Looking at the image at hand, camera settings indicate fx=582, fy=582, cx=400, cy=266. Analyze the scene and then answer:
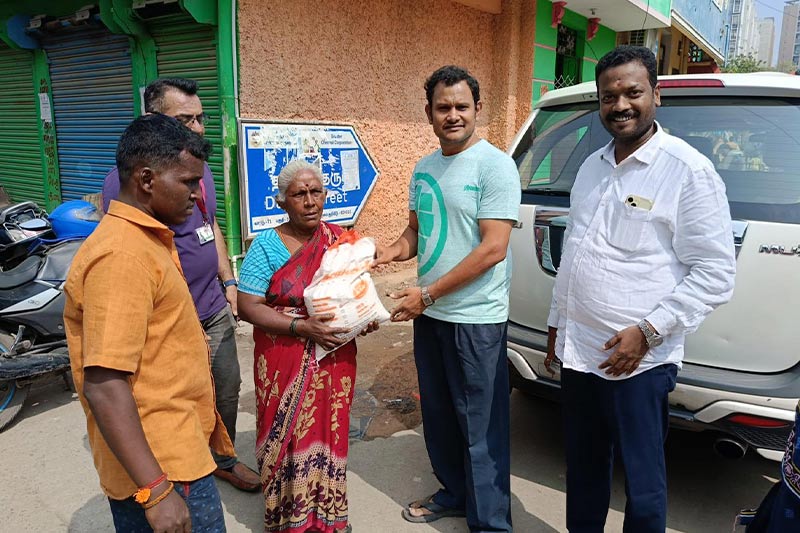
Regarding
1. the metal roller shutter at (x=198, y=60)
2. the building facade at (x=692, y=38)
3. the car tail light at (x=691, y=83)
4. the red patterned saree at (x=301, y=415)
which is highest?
the building facade at (x=692, y=38)

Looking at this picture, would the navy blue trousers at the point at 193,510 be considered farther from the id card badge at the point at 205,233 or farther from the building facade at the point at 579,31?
the building facade at the point at 579,31

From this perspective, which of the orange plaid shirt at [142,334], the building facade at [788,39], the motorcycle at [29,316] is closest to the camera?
the orange plaid shirt at [142,334]

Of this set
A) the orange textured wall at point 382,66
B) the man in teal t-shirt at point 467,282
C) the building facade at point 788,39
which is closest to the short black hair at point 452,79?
the man in teal t-shirt at point 467,282

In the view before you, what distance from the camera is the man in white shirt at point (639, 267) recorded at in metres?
1.85

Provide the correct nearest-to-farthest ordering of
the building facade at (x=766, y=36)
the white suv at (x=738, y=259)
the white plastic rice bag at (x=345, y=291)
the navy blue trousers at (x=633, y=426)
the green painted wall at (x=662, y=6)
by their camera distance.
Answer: the navy blue trousers at (x=633, y=426) → the white plastic rice bag at (x=345, y=291) → the white suv at (x=738, y=259) → the green painted wall at (x=662, y=6) → the building facade at (x=766, y=36)

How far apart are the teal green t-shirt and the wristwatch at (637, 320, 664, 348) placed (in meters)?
0.65

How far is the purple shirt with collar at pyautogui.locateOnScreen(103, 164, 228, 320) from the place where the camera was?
8.37 feet

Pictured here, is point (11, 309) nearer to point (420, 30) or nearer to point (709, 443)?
point (709, 443)

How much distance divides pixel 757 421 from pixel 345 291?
1.71m

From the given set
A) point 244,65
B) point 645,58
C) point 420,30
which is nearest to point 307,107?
point 244,65

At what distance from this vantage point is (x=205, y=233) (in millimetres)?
2727

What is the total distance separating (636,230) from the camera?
6.33 ft

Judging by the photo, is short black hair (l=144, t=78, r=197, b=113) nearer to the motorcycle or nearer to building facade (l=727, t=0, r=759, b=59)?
the motorcycle

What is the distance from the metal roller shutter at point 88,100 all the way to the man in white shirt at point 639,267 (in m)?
5.46
